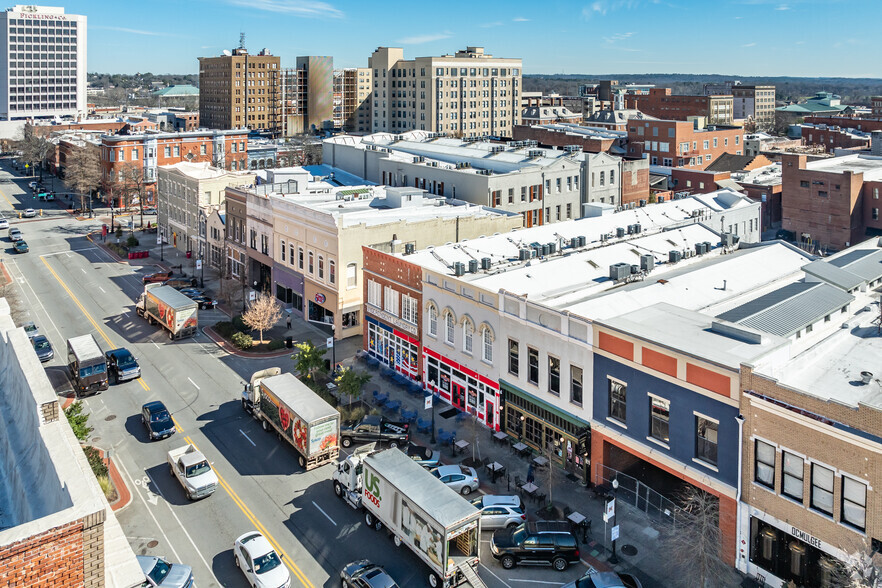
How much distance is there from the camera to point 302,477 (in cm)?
3747

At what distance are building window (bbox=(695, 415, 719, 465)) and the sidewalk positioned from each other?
4273mm

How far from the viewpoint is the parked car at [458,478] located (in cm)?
3551

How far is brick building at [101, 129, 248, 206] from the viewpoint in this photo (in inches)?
4577

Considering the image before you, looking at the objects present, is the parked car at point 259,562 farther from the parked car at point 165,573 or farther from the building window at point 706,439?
the building window at point 706,439

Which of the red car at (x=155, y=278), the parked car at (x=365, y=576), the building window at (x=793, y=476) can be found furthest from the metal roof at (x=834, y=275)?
the red car at (x=155, y=278)

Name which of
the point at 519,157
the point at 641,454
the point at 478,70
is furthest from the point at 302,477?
the point at 478,70

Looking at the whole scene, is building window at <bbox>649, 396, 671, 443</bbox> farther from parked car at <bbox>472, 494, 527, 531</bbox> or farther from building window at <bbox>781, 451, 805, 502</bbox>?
parked car at <bbox>472, 494, 527, 531</bbox>

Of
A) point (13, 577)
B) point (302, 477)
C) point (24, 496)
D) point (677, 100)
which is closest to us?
point (13, 577)

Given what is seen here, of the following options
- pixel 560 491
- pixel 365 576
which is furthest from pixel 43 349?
pixel 560 491

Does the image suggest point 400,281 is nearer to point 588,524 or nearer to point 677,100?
point 588,524

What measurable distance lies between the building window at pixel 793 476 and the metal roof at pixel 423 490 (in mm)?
11874

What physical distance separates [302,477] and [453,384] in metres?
12.1

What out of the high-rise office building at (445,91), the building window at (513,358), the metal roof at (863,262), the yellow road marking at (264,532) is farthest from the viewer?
the high-rise office building at (445,91)

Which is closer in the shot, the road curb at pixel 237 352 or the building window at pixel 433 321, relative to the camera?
the building window at pixel 433 321
